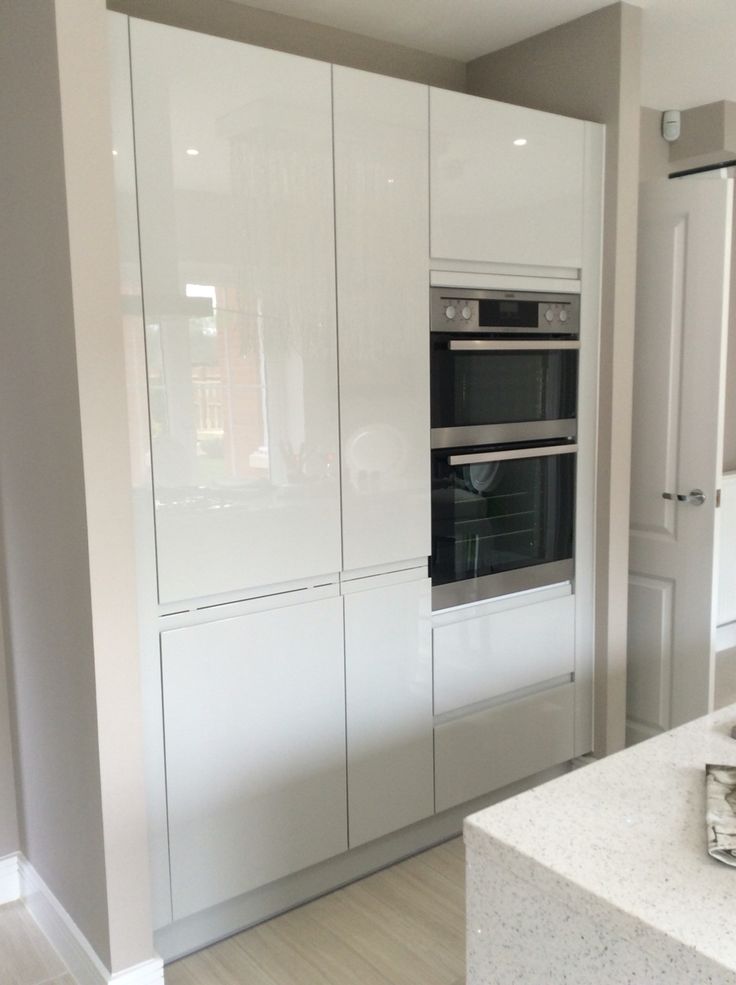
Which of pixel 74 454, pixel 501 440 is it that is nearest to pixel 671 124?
pixel 501 440

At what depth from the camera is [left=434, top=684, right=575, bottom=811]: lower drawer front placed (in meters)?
2.69

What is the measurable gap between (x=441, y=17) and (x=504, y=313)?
0.93 meters

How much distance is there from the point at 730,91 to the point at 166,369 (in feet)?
8.59

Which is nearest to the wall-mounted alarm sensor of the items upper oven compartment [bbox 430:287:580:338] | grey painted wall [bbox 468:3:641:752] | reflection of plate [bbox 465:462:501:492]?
grey painted wall [bbox 468:3:641:752]

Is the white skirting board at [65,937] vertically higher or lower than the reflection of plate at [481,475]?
lower

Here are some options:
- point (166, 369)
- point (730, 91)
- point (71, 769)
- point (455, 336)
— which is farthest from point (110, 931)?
point (730, 91)

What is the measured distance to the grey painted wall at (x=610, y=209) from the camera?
2777mm

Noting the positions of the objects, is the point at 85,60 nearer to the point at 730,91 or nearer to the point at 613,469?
the point at 613,469

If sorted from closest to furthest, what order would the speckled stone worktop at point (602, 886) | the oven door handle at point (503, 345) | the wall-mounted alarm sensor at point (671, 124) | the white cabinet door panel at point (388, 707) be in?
the speckled stone worktop at point (602, 886)
the white cabinet door panel at point (388, 707)
the oven door handle at point (503, 345)
the wall-mounted alarm sensor at point (671, 124)

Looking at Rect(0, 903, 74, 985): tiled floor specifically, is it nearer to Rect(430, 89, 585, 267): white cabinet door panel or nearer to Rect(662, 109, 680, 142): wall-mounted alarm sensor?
Rect(430, 89, 585, 267): white cabinet door panel

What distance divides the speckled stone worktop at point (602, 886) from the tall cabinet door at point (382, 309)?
1.24 metres

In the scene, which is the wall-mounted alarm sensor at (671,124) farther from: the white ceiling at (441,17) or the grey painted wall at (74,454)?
the grey painted wall at (74,454)

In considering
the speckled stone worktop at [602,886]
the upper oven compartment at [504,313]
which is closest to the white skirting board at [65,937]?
the speckled stone worktop at [602,886]

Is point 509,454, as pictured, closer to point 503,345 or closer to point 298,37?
point 503,345
